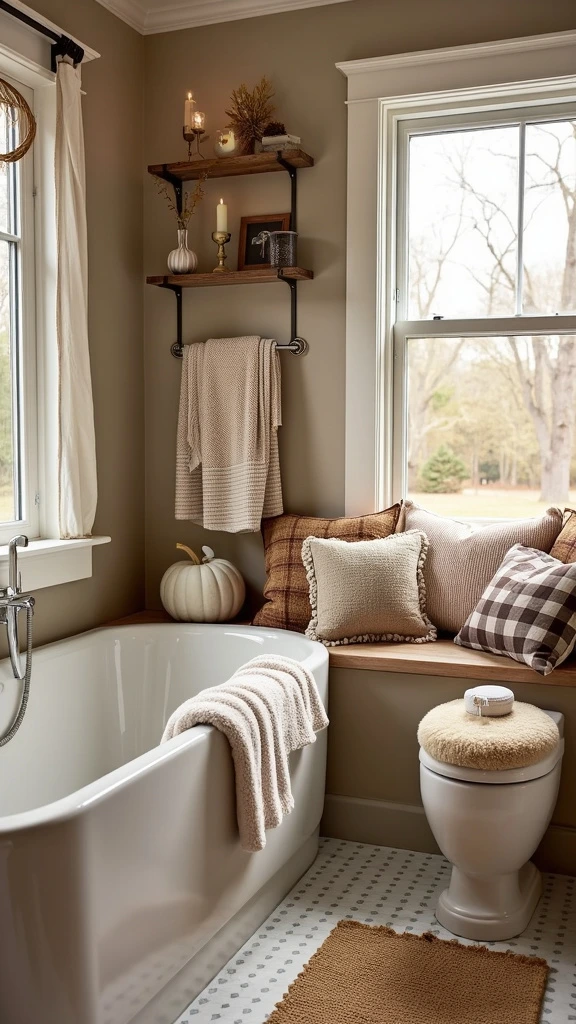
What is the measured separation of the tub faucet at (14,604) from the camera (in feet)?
7.95

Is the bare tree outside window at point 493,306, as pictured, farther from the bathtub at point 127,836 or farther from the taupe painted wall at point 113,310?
the taupe painted wall at point 113,310

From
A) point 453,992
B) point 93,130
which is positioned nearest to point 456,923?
point 453,992

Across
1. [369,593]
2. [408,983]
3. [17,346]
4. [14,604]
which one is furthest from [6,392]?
[408,983]

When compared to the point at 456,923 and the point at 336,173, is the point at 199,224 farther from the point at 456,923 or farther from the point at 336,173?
the point at 456,923

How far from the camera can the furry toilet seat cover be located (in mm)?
2133

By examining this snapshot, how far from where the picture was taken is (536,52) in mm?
2818

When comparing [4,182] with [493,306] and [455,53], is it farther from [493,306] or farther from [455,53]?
[493,306]

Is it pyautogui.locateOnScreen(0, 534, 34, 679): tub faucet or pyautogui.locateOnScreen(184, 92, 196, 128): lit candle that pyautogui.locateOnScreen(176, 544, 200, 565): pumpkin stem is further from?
pyautogui.locateOnScreen(184, 92, 196, 128): lit candle

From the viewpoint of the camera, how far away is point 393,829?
269 cm

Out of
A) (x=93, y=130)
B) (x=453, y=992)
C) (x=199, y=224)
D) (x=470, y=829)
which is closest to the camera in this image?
(x=453, y=992)

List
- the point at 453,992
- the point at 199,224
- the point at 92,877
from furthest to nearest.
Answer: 1. the point at 199,224
2. the point at 453,992
3. the point at 92,877

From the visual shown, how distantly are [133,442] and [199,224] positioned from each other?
820 mm

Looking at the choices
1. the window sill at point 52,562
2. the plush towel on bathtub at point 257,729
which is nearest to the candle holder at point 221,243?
the window sill at point 52,562

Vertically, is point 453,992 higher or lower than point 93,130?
lower
